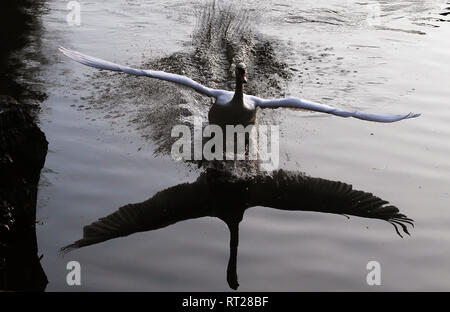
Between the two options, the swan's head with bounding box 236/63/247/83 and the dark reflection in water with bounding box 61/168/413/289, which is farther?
the swan's head with bounding box 236/63/247/83

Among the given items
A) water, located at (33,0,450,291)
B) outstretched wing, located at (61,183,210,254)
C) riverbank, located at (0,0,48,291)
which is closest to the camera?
riverbank, located at (0,0,48,291)

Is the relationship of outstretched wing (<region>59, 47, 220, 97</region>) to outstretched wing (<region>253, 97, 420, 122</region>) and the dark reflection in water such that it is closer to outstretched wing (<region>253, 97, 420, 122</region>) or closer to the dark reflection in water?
outstretched wing (<region>253, 97, 420, 122</region>)

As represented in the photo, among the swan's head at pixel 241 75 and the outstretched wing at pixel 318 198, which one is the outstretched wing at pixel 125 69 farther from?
the outstretched wing at pixel 318 198

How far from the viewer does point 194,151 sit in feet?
36.6

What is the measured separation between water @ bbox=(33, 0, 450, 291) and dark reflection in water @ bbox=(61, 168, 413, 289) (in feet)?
0.45

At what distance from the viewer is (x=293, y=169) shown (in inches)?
410

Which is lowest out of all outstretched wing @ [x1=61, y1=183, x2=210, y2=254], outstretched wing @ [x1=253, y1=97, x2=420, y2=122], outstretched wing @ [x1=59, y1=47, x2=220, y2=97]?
outstretched wing @ [x1=61, y1=183, x2=210, y2=254]

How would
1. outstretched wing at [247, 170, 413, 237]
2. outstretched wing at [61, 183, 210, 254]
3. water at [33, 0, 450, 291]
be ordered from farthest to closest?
outstretched wing at [247, 170, 413, 237]
outstretched wing at [61, 183, 210, 254]
water at [33, 0, 450, 291]

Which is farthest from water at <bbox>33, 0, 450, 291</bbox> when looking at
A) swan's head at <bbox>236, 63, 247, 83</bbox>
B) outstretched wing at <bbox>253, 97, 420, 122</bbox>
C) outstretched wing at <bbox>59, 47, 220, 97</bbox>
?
swan's head at <bbox>236, 63, 247, 83</bbox>

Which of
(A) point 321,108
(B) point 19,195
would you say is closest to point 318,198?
(A) point 321,108

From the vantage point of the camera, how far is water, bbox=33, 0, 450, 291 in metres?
7.80

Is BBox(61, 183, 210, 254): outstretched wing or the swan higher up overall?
the swan

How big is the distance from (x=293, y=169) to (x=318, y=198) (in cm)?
99

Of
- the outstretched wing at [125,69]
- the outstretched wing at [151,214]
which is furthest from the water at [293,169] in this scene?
the outstretched wing at [125,69]
